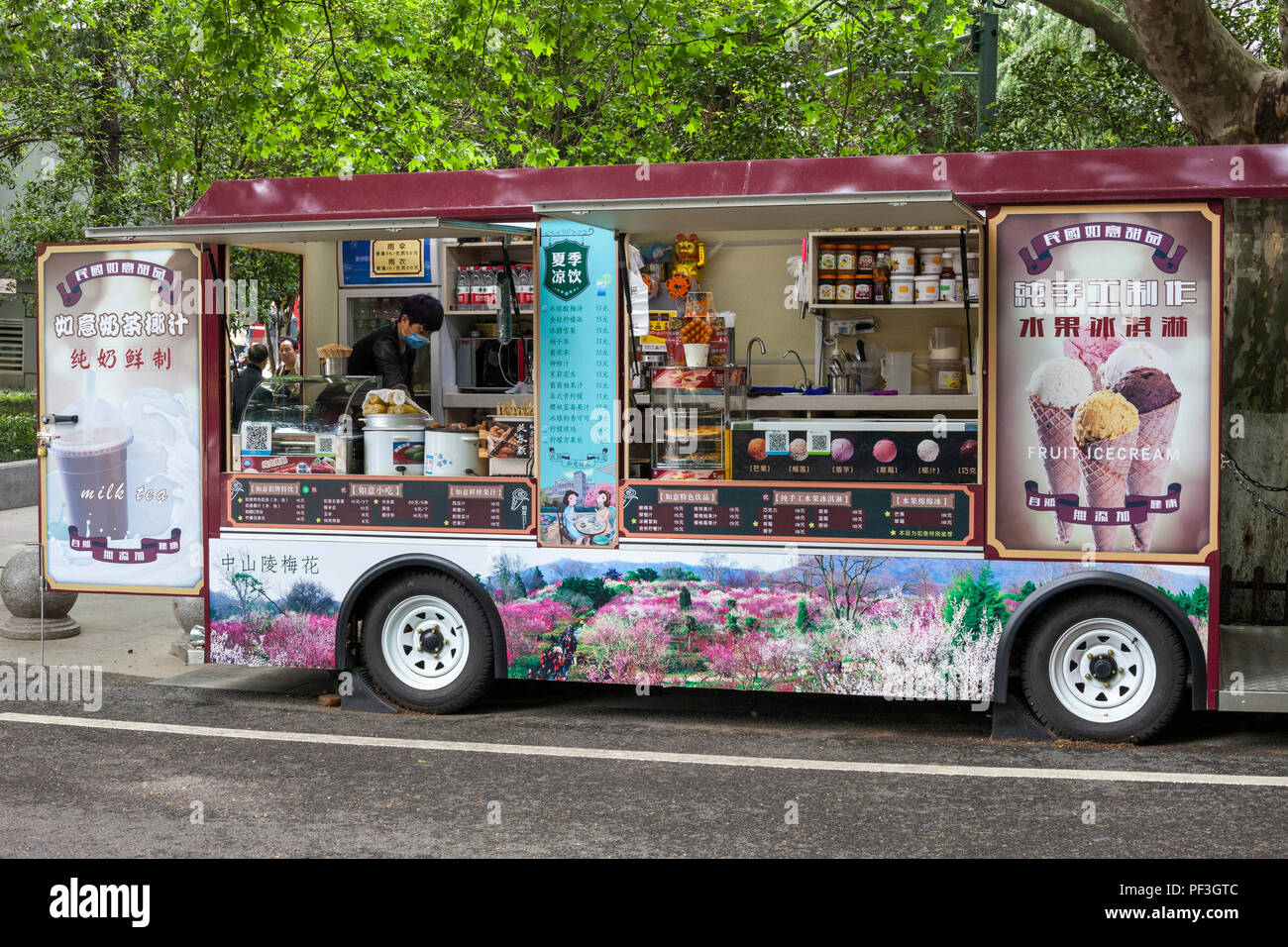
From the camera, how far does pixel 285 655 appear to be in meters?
7.41

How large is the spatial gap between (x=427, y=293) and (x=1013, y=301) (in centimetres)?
517

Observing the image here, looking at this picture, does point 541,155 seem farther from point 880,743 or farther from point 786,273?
point 880,743

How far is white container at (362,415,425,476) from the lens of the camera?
7426 millimetres

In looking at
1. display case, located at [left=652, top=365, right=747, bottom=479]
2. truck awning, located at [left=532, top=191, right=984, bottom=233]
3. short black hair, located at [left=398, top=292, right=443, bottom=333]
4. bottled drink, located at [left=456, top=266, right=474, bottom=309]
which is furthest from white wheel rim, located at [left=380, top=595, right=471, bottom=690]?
bottled drink, located at [left=456, top=266, right=474, bottom=309]

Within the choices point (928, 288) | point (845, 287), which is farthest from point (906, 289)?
point (845, 287)

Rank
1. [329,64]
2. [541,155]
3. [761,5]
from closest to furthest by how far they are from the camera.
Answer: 1. [541,155]
2. [761,5]
3. [329,64]

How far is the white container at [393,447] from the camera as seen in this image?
7426 mm

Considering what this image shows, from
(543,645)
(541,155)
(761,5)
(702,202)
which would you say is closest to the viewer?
(702,202)

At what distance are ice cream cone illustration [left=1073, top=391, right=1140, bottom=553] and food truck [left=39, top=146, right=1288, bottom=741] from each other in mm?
14

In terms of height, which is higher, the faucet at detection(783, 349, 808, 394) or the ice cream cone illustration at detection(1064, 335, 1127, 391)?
the faucet at detection(783, 349, 808, 394)

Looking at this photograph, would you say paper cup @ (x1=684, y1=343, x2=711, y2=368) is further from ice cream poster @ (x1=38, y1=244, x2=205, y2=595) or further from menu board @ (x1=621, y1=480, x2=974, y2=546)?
ice cream poster @ (x1=38, y1=244, x2=205, y2=595)

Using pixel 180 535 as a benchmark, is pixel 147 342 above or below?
above

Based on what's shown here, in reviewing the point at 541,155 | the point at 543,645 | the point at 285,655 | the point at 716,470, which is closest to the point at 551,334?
the point at 716,470

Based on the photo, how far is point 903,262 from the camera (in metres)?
9.45
